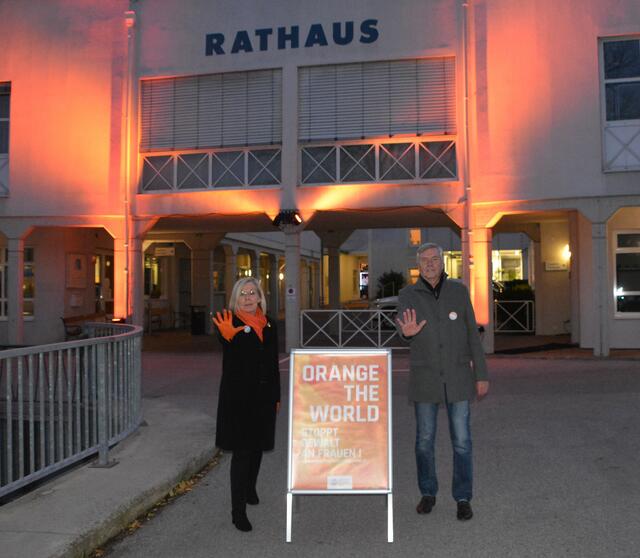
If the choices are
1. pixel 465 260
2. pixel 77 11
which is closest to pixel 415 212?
pixel 465 260

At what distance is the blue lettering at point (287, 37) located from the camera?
14586mm

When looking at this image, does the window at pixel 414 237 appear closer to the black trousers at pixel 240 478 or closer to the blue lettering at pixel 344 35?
the blue lettering at pixel 344 35

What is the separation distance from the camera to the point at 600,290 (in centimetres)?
1311

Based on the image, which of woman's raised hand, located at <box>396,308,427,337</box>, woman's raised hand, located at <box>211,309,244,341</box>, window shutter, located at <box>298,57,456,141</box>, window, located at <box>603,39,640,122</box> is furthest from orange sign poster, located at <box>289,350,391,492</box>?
window, located at <box>603,39,640,122</box>

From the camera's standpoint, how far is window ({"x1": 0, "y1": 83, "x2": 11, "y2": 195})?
16.1 meters

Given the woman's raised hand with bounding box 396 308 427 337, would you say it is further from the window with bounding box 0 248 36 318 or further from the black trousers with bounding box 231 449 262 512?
the window with bounding box 0 248 36 318

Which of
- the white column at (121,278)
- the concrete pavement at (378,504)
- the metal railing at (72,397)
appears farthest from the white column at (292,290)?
the metal railing at (72,397)

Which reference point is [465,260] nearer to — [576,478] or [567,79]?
[567,79]

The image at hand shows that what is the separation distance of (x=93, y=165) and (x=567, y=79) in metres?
10.8

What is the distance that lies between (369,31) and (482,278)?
5961 millimetres

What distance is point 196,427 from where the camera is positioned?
705cm

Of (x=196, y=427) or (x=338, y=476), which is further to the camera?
(x=196, y=427)

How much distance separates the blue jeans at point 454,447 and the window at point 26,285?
601 inches

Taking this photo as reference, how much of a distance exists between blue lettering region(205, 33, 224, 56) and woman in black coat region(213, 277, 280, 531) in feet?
39.3
